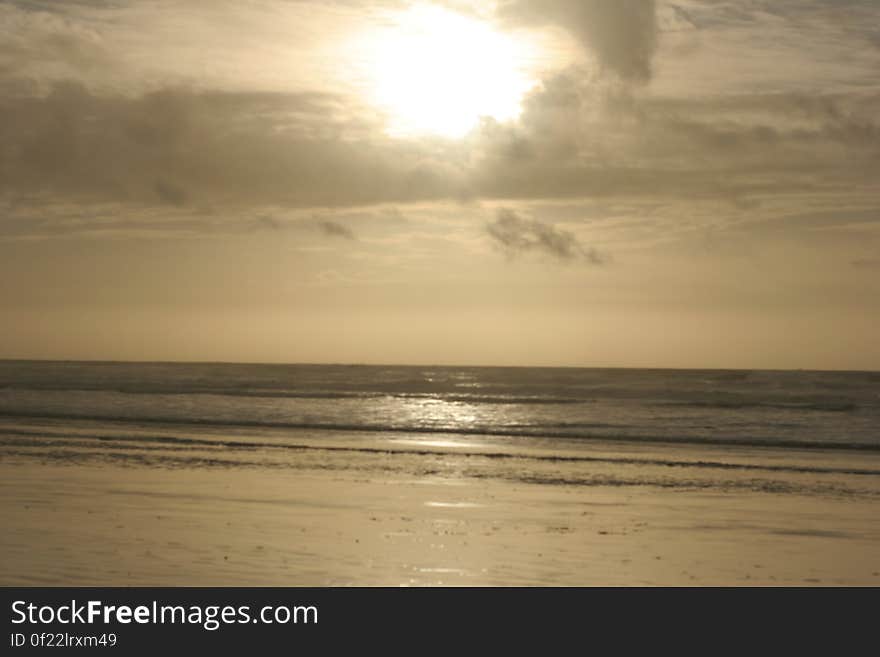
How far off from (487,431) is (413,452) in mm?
10823

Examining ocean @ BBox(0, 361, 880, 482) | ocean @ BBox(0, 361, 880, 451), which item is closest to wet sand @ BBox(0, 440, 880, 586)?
ocean @ BBox(0, 361, 880, 482)

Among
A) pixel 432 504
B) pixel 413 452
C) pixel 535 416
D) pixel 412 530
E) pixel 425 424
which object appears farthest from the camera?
pixel 535 416

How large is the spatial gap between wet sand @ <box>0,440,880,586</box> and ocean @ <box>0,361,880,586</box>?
0.06 meters

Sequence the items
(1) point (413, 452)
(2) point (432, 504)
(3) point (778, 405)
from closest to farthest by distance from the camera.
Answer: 1. (2) point (432, 504)
2. (1) point (413, 452)
3. (3) point (778, 405)

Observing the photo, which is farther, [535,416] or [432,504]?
[535,416]

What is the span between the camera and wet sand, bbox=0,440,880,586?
48.3 feet

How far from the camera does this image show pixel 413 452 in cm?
3198

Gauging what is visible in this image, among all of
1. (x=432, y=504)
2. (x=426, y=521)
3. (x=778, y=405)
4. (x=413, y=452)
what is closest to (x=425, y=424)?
(x=413, y=452)

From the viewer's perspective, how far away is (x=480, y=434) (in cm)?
4100

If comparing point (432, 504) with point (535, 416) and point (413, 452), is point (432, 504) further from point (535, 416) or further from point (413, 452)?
point (535, 416)

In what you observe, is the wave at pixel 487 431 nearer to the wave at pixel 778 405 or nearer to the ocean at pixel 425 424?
the ocean at pixel 425 424
